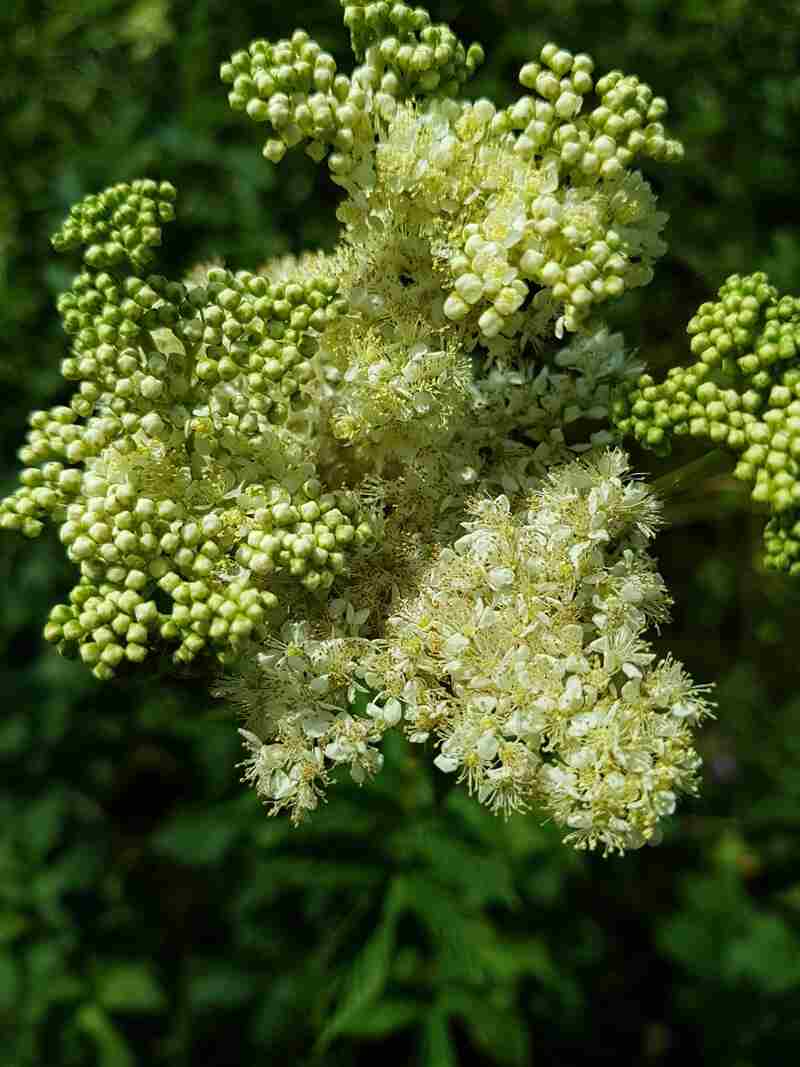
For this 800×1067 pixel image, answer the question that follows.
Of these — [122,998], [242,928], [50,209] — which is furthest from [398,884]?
[50,209]

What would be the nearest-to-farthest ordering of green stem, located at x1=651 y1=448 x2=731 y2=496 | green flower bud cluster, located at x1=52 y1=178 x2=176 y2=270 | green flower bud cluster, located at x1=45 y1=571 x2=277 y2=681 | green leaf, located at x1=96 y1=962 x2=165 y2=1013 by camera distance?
1. green flower bud cluster, located at x1=45 y1=571 x2=277 y2=681
2. green flower bud cluster, located at x1=52 y1=178 x2=176 y2=270
3. green stem, located at x1=651 y1=448 x2=731 y2=496
4. green leaf, located at x1=96 y1=962 x2=165 y2=1013

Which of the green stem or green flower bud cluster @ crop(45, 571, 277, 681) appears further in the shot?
the green stem

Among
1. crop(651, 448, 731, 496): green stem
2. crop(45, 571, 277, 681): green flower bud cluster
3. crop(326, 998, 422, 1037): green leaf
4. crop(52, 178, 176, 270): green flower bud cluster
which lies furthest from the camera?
crop(326, 998, 422, 1037): green leaf

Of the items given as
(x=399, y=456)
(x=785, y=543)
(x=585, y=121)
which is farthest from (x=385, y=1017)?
(x=585, y=121)

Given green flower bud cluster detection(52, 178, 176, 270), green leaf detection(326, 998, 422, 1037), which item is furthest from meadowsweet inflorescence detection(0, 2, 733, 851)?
green leaf detection(326, 998, 422, 1037)

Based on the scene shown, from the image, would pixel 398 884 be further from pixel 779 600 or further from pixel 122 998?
pixel 779 600

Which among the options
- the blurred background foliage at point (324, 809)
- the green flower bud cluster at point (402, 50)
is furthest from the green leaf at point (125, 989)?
the green flower bud cluster at point (402, 50)

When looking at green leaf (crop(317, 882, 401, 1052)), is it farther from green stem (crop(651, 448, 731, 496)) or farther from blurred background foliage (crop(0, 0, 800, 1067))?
green stem (crop(651, 448, 731, 496))

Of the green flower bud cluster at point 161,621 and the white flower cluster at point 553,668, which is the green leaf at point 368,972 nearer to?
the white flower cluster at point 553,668
